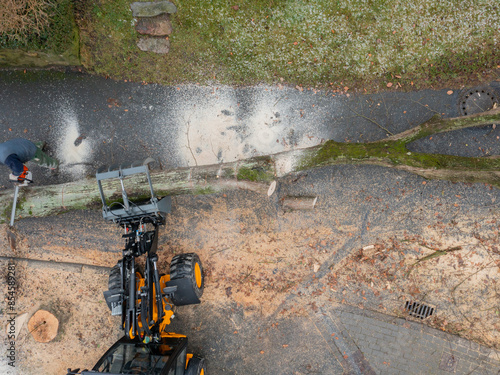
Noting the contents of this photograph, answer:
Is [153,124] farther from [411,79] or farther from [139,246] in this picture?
[411,79]

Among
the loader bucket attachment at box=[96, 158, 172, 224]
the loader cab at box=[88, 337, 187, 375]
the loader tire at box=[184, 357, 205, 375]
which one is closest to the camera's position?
the loader cab at box=[88, 337, 187, 375]

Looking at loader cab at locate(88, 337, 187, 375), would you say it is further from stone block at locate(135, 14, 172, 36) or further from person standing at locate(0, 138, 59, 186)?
stone block at locate(135, 14, 172, 36)

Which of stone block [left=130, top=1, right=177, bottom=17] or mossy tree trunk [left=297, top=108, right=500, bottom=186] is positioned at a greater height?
stone block [left=130, top=1, right=177, bottom=17]

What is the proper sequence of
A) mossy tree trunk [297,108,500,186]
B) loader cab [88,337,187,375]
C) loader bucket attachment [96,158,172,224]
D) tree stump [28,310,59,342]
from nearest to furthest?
loader cab [88,337,187,375], loader bucket attachment [96,158,172,224], mossy tree trunk [297,108,500,186], tree stump [28,310,59,342]

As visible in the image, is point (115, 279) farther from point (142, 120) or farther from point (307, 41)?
point (307, 41)

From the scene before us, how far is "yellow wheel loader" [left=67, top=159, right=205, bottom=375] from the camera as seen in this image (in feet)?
15.3

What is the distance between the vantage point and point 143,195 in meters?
5.41

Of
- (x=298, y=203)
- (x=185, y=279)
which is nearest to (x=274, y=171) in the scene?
(x=298, y=203)

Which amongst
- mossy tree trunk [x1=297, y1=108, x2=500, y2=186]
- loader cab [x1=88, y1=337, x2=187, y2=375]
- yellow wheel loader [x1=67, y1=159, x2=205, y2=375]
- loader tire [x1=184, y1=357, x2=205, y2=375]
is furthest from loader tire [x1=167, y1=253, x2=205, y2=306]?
mossy tree trunk [x1=297, y1=108, x2=500, y2=186]

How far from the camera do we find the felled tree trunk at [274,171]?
5332 millimetres

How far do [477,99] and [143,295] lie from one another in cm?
701

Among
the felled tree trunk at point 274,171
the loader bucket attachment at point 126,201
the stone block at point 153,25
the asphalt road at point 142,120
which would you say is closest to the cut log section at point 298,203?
the felled tree trunk at point 274,171

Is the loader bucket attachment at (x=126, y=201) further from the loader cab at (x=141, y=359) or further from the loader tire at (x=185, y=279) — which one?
the loader cab at (x=141, y=359)

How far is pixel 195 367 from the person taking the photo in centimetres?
532
